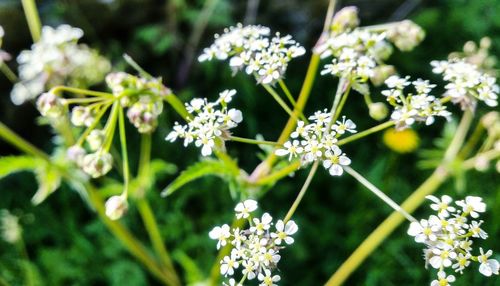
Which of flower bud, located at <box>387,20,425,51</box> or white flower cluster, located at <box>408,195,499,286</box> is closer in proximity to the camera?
white flower cluster, located at <box>408,195,499,286</box>

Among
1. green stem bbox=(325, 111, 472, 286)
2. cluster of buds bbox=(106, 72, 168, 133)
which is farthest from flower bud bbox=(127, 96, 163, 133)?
green stem bbox=(325, 111, 472, 286)

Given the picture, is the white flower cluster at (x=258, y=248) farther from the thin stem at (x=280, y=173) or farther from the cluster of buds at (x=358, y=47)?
the cluster of buds at (x=358, y=47)

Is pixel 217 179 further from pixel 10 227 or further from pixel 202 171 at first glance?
pixel 202 171

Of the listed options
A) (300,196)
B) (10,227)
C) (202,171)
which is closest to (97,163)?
(202,171)

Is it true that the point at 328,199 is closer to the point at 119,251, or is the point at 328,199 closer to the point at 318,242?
the point at 318,242

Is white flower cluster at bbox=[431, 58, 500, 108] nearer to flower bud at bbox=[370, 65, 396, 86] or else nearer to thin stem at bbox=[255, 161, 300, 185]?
flower bud at bbox=[370, 65, 396, 86]

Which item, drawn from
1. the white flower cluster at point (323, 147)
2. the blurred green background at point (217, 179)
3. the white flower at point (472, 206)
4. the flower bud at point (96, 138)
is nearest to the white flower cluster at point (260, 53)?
the white flower cluster at point (323, 147)
